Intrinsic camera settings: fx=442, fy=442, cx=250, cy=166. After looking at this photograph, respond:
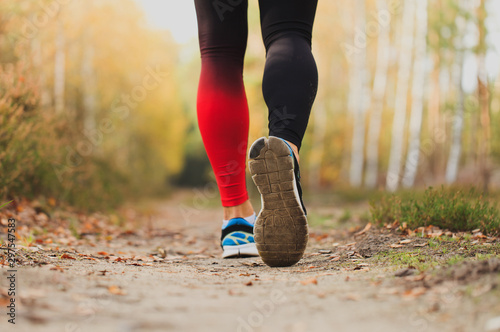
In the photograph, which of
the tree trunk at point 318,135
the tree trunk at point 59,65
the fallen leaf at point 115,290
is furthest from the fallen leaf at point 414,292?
the tree trunk at point 318,135

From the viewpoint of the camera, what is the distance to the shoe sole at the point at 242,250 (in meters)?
2.02

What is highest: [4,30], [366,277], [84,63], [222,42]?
[84,63]

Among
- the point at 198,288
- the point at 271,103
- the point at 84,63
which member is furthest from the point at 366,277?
the point at 84,63

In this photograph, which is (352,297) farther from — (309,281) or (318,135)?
(318,135)

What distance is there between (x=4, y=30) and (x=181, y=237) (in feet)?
11.4

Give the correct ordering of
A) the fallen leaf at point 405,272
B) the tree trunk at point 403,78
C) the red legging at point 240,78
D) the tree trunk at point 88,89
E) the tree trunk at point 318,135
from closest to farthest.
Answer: the fallen leaf at point 405,272 < the red legging at point 240,78 < the tree trunk at point 88,89 < the tree trunk at point 403,78 < the tree trunk at point 318,135

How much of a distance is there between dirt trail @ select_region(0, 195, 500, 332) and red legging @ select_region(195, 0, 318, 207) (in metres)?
0.55

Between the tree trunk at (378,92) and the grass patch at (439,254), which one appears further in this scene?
the tree trunk at (378,92)

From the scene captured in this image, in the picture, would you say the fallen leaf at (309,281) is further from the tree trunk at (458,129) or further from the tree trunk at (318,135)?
the tree trunk at (318,135)

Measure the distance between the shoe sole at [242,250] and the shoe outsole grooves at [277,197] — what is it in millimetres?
435

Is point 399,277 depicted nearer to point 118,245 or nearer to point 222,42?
point 222,42

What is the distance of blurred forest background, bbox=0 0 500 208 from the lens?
4680 millimetres

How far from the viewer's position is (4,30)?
16.6ft

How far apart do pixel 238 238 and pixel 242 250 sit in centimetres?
7
